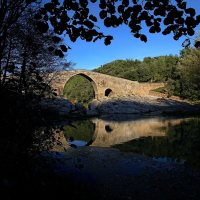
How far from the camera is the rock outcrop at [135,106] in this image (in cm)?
2953

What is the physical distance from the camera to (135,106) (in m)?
31.5

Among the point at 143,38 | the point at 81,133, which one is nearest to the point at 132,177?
the point at 143,38

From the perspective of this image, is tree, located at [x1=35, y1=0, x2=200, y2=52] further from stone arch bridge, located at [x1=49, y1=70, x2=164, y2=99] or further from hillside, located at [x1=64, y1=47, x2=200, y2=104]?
stone arch bridge, located at [x1=49, y1=70, x2=164, y2=99]

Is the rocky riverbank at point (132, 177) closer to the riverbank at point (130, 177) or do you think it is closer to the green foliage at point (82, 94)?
the riverbank at point (130, 177)

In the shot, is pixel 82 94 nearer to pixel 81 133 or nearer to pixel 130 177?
pixel 81 133

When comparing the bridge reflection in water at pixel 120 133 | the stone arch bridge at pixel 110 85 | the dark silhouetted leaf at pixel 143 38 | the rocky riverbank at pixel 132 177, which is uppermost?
the stone arch bridge at pixel 110 85

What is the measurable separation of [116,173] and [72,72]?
26100 millimetres

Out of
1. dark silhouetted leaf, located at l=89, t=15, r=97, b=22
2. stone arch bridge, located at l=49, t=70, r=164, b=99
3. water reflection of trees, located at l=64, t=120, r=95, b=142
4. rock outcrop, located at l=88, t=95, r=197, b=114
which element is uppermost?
stone arch bridge, located at l=49, t=70, r=164, b=99

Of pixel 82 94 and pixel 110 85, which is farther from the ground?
pixel 110 85

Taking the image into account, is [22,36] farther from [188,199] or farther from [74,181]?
[188,199]

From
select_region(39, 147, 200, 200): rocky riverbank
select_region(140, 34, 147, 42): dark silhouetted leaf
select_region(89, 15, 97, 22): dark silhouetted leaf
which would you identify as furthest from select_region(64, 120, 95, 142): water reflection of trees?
select_region(89, 15, 97, 22): dark silhouetted leaf

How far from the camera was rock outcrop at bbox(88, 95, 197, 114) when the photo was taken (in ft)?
96.9

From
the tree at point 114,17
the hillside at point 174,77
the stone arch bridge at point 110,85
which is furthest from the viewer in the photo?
the stone arch bridge at point 110,85

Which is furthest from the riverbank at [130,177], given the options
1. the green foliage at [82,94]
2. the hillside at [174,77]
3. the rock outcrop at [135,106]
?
the green foliage at [82,94]
